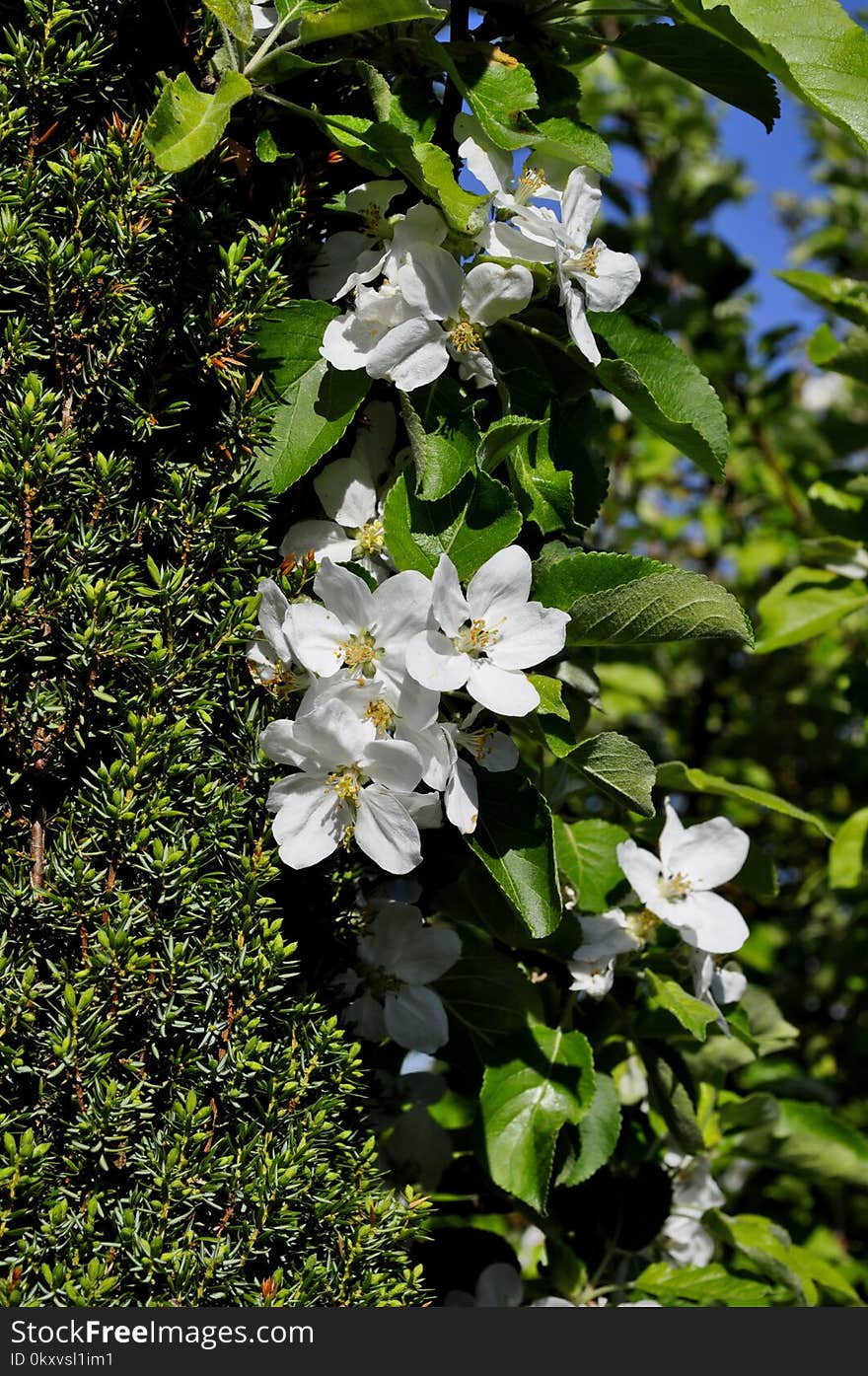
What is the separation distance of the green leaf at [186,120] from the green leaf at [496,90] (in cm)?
26

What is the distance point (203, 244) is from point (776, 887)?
1209mm

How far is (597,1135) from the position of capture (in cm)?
162

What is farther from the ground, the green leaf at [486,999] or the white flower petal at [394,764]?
the white flower petal at [394,764]

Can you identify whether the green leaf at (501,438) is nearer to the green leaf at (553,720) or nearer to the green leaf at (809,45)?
the green leaf at (553,720)

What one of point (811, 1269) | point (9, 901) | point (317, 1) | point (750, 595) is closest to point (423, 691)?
point (9, 901)

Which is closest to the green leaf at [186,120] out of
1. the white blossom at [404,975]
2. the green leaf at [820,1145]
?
the white blossom at [404,975]

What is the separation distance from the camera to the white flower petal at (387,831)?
129 centimetres

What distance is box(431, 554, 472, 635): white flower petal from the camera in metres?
1.26

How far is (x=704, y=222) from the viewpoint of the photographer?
348cm

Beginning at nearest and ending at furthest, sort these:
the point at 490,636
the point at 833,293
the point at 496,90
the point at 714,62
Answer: the point at 490,636 → the point at 496,90 → the point at 714,62 → the point at 833,293

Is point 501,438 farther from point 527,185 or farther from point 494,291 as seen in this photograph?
point 527,185

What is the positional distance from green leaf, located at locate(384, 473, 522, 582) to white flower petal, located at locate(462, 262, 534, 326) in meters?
0.19

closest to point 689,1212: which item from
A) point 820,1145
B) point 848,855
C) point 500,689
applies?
point 820,1145

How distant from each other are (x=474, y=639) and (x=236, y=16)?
703 mm
